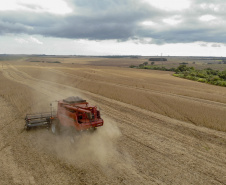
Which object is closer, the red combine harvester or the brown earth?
the brown earth

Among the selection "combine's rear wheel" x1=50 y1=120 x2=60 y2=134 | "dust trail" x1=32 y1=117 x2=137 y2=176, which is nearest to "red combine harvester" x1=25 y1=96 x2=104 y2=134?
"combine's rear wheel" x1=50 y1=120 x2=60 y2=134

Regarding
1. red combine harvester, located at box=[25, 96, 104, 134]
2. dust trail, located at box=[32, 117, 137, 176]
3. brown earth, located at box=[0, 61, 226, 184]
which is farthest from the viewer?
red combine harvester, located at box=[25, 96, 104, 134]

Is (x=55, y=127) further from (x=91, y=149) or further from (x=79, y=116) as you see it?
(x=91, y=149)

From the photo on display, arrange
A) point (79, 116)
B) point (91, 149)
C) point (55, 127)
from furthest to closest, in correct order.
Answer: point (55, 127) → point (79, 116) → point (91, 149)

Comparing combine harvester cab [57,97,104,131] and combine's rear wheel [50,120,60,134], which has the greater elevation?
combine harvester cab [57,97,104,131]

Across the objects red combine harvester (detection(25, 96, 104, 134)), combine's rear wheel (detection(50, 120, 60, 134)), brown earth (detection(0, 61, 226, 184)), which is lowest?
brown earth (detection(0, 61, 226, 184))

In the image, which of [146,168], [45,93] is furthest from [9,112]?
[146,168]

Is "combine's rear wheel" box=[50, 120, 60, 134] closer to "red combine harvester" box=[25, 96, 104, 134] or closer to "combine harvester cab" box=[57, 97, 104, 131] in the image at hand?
"red combine harvester" box=[25, 96, 104, 134]

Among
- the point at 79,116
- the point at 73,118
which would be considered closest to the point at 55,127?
the point at 73,118

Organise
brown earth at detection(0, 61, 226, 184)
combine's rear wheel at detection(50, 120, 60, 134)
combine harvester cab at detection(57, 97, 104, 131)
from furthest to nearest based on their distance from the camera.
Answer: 1. combine's rear wheel at detection(50, 120, 60, 134)
2. combine harvester cab at detection(57, 97, 104, 131)
3. brown earth at detection(0, 61, 226, 184)
